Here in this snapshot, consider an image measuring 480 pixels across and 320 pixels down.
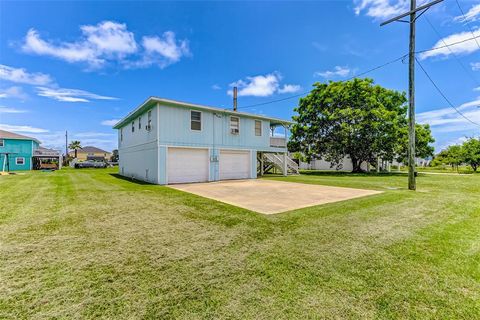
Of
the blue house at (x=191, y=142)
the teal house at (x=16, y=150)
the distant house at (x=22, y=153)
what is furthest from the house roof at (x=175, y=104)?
the teal house at (x=16, y=150)

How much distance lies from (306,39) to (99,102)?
28.0 metres

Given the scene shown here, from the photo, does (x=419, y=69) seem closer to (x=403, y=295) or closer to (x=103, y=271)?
(x=403, y=295)

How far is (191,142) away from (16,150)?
28082 millimetres

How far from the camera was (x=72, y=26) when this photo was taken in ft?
39.5

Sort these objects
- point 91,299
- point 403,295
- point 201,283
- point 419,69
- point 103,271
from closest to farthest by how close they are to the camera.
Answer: point 91,299
point 403,295
point 201,283
point 103,271
point 419,69

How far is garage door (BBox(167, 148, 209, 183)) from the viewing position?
488 inches

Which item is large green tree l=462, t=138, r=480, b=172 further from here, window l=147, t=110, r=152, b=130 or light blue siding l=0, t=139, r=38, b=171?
light blue siding l=0, t=139, r=38, b=171

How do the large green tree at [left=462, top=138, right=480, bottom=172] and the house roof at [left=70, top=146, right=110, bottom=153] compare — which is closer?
the large green tree at [left=462, top=138, right=480, bottom=172]

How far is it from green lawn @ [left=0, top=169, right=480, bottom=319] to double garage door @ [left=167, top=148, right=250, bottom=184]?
733 centimetres

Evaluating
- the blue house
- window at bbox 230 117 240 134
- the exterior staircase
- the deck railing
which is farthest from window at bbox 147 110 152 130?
the deck railing

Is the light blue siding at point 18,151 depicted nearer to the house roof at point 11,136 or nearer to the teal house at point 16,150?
the teal house at point 16,150

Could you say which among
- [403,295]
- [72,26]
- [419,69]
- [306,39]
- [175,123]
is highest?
[306,39]

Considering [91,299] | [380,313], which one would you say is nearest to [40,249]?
[91,299]

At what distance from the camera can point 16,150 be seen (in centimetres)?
2681
